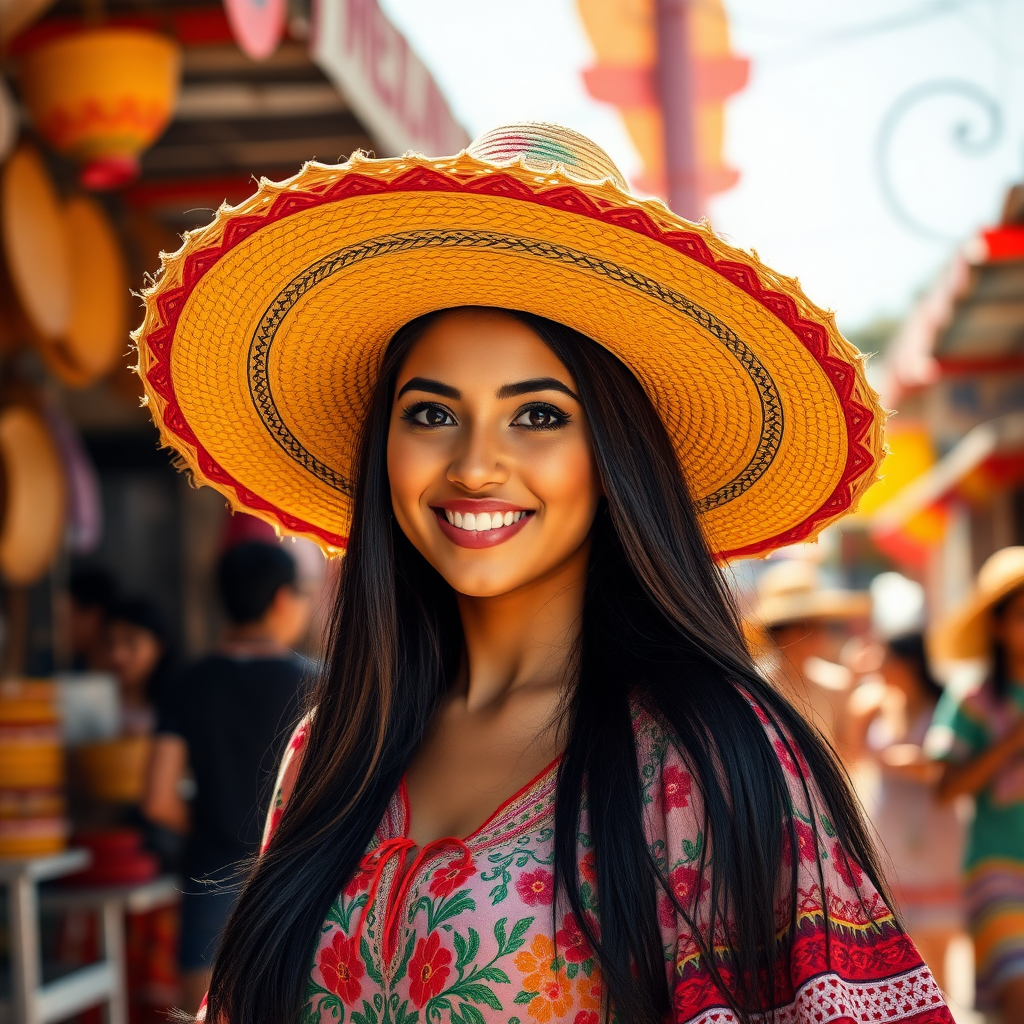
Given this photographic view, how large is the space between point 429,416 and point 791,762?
66 centimetres

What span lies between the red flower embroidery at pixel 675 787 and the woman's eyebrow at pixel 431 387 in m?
0.55

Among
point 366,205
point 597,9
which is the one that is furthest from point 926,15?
point 366,205

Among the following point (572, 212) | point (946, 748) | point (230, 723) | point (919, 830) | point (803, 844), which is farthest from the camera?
point (919, 830)

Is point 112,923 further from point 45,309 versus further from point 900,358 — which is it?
point 900,358

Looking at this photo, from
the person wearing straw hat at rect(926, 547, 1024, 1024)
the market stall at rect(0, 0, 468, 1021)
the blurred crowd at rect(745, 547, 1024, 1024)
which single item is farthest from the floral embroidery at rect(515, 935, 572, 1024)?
the person wearing straw hat at rect(926, 547, 1024, 1024)

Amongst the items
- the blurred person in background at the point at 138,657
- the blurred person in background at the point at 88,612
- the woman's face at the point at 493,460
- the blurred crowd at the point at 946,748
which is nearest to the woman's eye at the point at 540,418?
the woman's face at the point at 493,460

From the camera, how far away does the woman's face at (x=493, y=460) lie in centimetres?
180

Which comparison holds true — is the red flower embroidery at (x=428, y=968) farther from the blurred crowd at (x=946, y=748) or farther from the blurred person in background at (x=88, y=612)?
the blurred person in background at (x=88, y=612)

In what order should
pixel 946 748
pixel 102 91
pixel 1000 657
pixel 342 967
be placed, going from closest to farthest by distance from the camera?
pixel 342 967 < pixel 102 91 < pixel 946 748 < pixel 1000 657

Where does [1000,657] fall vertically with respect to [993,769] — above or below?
above

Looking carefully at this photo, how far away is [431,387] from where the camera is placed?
1.86 metres

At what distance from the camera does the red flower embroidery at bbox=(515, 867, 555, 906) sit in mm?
1622

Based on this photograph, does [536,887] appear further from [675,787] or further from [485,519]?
[485,519]

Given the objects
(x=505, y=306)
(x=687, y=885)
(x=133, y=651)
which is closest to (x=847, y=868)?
(x=687, y=885)
